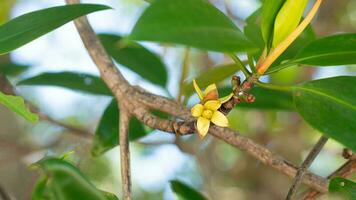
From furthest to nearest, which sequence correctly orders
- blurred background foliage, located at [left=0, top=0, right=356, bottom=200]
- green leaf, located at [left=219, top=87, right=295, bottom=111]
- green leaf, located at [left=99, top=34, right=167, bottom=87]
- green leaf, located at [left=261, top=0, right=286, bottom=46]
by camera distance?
blurred background foliage, located at [left=0, top=0, right=356, bottom=200], green leaf, located at [left=99, top=34, right=167, bottom=87], green leaf, located at [left=219, top=87, right=295, bottom=111], green leaf, located at [left=261, top=0, right=286, bottom=46]

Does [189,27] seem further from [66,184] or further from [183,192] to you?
[183,192]

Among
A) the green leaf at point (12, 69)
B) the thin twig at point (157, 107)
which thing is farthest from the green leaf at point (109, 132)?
the green leaf at point (12, 69)

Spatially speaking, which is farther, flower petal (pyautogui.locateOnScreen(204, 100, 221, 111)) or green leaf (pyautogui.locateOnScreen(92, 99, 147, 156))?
green leaf (pyautogui.locateOnScreen(92, 99, 147, 156))

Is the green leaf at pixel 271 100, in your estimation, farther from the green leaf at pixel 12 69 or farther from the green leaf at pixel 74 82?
the green leaf at pixel 12 69

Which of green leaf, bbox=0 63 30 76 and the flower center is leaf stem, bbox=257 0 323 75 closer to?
the flower center

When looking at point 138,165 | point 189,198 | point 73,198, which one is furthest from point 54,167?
point 138,165

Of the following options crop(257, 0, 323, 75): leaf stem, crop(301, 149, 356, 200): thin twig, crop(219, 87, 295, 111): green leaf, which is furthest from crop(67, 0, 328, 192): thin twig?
crop(219, 87, 295, 111): green leaf

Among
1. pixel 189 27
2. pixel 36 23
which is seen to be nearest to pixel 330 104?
pixel 189 27

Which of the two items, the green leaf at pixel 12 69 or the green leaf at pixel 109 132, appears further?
the green leaf at pixel 12 69
